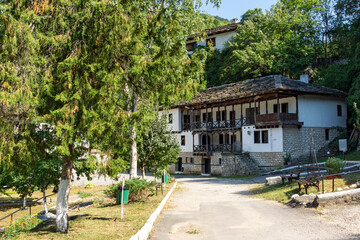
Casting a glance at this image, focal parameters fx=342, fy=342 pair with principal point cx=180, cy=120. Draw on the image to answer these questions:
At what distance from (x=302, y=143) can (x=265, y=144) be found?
3151 millimetres

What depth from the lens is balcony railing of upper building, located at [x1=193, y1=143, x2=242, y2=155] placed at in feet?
109

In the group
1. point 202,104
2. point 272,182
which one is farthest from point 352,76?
point 272,182

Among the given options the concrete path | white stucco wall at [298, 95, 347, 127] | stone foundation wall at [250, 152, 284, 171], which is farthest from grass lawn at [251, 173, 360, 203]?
white stucco wall at [298, 95, 347, 127]

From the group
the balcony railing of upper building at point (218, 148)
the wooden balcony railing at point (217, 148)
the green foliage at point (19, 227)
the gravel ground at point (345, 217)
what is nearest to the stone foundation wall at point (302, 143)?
the balcony railing of upper building at point (218, 148)

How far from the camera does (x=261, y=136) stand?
30625 millimetres

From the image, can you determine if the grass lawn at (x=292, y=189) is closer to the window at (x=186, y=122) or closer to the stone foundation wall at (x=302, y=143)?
the stone foundation wall at (x=302, y=143)

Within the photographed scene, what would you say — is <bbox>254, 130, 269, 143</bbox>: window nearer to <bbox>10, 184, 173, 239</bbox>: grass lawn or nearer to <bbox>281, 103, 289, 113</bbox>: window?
<bbox>281, 103, 289, 113</bbox>: window

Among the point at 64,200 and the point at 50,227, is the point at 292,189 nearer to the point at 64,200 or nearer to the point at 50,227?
the point at 64,200

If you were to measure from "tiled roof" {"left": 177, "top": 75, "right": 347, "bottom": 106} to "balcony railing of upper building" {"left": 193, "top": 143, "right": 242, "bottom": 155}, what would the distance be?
14.8ft

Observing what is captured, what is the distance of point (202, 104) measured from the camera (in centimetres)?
3578

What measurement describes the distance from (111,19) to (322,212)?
345 inches

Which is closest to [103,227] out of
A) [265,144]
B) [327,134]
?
[265,144]

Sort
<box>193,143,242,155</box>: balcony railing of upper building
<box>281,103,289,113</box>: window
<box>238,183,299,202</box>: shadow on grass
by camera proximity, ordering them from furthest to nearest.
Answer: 1. <box>193,143,242,155</box>: balcony railing of upper building
2. <box>281,103,289,113</box>: window
3. <box>238,183,299,202</box>: shadow on grass

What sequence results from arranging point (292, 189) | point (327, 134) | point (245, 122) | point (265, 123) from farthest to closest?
point (245, 122) → point (327, 134) → point (265, 123) → point (292, 189)
